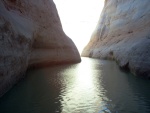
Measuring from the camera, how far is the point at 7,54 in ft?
29.8

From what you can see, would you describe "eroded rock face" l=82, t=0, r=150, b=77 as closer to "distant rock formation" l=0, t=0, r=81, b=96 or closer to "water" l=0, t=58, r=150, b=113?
"water" l=0, t=58, r=150, b=113

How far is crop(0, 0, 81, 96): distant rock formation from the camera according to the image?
9359 mm

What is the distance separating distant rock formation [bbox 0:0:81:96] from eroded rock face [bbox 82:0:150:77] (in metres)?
9.04

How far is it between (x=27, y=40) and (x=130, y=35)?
820 inches

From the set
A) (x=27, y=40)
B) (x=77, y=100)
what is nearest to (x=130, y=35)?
(x=27, y=40)

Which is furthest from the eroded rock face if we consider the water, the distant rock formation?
the distant rock formation

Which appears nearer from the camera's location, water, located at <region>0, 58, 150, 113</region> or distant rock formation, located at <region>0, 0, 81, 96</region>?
water, located at <region>0, 58, 150, 113</region>

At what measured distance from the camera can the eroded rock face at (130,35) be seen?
14102 mm

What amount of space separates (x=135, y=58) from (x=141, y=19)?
1619cm

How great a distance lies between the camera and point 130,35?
29531mm

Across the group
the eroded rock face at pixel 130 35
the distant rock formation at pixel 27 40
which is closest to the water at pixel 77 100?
the distant rock formation at pixel 27 40

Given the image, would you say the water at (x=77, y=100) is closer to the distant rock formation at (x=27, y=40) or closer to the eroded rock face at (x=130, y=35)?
the distant rock formation at (x=27, y=40)

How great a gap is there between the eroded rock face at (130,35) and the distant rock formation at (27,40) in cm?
904

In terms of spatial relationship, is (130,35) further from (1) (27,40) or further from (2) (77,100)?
(2) (77,100)
